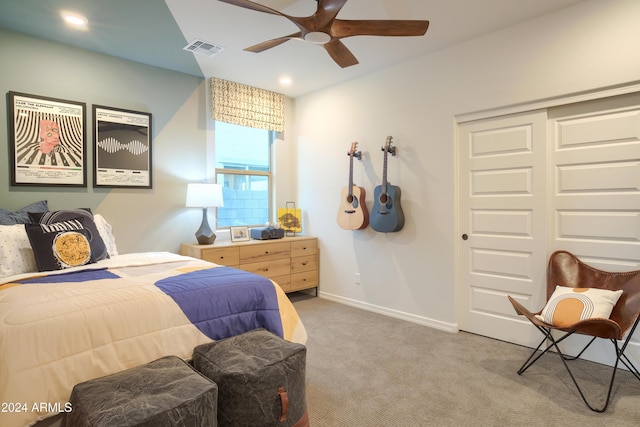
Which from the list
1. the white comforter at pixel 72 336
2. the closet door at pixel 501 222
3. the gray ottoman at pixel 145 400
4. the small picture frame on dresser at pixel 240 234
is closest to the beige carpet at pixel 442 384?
the closet door at pixel 501 222

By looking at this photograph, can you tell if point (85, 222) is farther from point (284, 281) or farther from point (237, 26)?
point (284, 281)

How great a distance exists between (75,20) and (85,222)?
61.4 inches

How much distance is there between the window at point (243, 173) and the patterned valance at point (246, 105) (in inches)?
7.8

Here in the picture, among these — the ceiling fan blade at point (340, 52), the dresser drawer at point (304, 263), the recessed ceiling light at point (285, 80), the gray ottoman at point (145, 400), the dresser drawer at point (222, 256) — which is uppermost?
the recessed ceiling light at point (285, 80)

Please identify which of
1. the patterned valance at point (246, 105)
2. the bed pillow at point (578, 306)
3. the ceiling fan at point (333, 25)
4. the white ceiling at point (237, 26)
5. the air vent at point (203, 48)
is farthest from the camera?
the patterned valance at point (246, 105)

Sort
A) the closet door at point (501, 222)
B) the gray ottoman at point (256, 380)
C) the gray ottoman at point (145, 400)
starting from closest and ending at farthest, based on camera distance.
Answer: the gray ottoman at point (145, 400) < the gray ottoman at point (256, 380) < the closet door at point (501, 222)

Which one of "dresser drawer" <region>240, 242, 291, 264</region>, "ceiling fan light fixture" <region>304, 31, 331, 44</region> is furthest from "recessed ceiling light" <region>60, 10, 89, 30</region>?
"dresser drawer" <region>240, 242, 291, 264</region>

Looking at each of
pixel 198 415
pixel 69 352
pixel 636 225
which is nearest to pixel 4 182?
pixel 69 352

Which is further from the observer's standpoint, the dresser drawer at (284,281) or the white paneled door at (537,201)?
the dresser drawer at (284,281)

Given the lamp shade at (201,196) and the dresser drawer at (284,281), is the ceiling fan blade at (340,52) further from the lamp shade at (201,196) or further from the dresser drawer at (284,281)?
the dresser drawer at (284,281)

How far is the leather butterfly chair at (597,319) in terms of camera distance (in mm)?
2023

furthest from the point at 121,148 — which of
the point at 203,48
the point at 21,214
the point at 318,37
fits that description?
the point at 318,37

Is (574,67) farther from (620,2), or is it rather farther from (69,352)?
(69,352)

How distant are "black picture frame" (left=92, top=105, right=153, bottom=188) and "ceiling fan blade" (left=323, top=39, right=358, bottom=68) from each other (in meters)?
2.12
